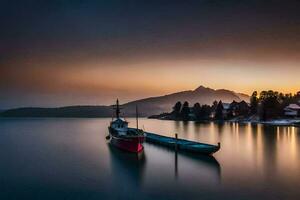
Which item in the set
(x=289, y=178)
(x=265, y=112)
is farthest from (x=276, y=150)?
(x=265, y=112)

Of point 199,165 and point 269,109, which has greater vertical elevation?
point 269,109

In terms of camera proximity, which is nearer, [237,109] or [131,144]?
[131,144]

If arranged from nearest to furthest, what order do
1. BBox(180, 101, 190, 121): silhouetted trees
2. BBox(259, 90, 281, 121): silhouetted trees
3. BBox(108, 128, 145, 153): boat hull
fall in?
BBox(108, 128, 145, 153): boat hull < BBox(259, 90, 281, 121): silhouetted trees < BBox(180, 101, 190, 121): silhouetted trees

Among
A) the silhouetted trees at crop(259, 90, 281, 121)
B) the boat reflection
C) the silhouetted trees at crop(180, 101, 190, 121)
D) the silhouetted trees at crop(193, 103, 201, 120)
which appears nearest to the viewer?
the boat reflection

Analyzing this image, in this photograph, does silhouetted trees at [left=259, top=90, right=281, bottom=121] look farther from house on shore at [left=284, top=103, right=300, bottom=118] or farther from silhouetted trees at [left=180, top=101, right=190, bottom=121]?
silhouetted trees at [left=180, top=101, right=190, bottom=121]

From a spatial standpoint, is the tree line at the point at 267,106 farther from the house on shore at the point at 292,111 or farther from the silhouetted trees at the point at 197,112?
the silhouetted trees at the point at 197,112

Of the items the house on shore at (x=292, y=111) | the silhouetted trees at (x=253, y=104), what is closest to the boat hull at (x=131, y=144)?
the house on shore at (x=292, y=111)

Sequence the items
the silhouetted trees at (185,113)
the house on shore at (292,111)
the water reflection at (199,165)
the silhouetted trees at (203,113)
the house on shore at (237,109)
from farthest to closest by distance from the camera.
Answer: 1. the silhouetted trees at (185,113)
2. the silhouetted trees at (203,113)
3. the house on shore at (237,109)
4. the house on shore at (292,111)
5. the water reflection at (199,165)

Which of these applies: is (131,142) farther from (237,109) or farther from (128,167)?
Result: (237,109)

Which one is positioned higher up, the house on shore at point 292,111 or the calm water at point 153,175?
the house on shore at point 292,111

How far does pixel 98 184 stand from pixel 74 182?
207 centimetres

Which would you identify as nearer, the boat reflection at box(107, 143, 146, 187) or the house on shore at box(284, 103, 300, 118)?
the boat reflection at box(107, 143, 146, 187)

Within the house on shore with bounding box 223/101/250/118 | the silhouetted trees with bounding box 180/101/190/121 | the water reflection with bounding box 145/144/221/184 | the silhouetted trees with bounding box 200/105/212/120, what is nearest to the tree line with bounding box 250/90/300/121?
the house on shore with bounding box 223/101/250/118

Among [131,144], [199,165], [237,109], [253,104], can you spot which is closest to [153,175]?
[199,165]
